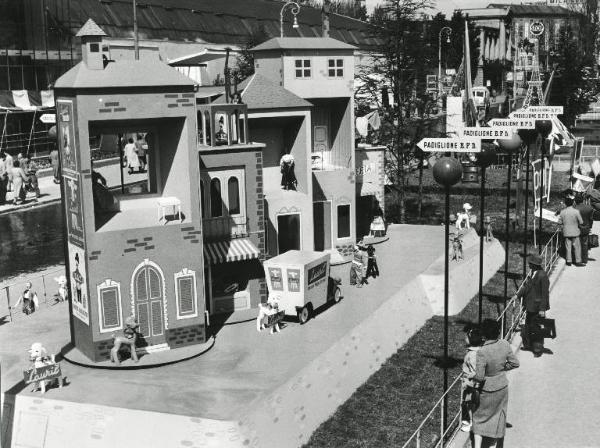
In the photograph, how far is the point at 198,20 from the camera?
7025 centimetres

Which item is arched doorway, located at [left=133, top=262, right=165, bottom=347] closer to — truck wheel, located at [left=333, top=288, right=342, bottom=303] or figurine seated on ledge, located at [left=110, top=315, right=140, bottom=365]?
figurine seated on ledge, located at [left=110, top=315, right=140, bottom=365]

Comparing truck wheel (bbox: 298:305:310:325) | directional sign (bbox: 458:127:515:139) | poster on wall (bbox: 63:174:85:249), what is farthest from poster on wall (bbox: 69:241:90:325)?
directional sign (bbox: 458:127:515:139)

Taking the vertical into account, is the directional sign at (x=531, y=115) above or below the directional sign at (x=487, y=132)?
above

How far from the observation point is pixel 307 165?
27.7 meters

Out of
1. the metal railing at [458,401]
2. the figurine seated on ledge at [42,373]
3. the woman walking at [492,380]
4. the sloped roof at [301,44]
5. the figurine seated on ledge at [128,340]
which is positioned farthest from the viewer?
the sloped roof at [301,44]

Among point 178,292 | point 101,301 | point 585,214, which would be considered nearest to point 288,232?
point 178,292

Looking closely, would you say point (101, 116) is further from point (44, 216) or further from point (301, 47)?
point (44, 216)

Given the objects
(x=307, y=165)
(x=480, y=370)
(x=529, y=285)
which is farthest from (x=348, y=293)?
(x=480, y=370)

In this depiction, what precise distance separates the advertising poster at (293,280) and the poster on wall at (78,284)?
5.42 metres

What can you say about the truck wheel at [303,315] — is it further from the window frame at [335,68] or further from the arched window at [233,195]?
the window frame at [335,68]

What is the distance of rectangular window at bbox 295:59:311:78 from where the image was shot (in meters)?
28.9

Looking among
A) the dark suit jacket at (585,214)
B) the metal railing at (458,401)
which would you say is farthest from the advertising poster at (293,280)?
the dark suit jacket at (585,214)

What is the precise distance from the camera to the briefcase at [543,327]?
21.7 m

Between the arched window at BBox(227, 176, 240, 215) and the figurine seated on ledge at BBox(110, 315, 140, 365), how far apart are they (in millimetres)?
4936
